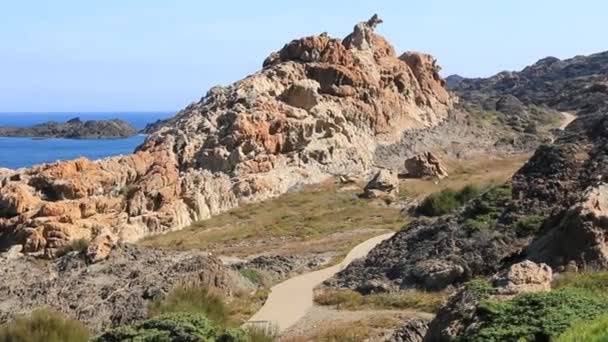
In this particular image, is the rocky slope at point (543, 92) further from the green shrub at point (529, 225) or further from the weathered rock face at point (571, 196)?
the green shrub at point (529, 225)

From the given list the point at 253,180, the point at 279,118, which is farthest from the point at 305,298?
the point at 279,118

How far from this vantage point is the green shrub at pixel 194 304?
1780cm

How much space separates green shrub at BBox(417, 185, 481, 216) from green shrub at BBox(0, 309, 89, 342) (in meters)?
23.6

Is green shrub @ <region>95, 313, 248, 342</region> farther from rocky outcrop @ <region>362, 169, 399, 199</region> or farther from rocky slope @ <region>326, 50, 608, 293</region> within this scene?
rocky outcrop @ <region>362, 169, 399, 199</region>

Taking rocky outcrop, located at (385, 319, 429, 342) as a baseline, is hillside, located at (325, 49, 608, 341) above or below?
above

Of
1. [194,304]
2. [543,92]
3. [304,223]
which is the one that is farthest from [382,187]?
[543,92]

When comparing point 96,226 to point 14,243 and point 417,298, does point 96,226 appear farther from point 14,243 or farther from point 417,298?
point 417,298

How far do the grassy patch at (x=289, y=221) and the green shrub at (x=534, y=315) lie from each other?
25.0 meters

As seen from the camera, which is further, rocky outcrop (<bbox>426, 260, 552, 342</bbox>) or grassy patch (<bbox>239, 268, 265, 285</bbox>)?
grassy patch (<bbox>239, 268, 265, 285</bbox>)

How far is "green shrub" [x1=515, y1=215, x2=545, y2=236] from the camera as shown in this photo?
2022 centimetres

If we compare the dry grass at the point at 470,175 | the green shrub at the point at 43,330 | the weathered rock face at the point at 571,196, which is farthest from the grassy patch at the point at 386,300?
the dry grass at the point at 470,175

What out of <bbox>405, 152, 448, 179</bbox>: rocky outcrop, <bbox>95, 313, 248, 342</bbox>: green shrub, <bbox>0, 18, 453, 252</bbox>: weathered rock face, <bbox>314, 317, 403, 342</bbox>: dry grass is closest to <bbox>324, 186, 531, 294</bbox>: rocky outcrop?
<bbox>314, 317, 403, 342</bbox>: dry grass

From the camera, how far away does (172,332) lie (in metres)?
13.0

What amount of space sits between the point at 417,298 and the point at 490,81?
16757 cm
